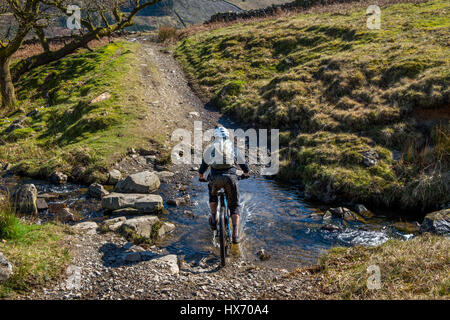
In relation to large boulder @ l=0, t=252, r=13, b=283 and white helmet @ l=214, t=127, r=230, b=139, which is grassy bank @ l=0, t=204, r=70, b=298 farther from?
white helmet @ l=214, t=127, r=230, b=139

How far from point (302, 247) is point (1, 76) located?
25.7 meters

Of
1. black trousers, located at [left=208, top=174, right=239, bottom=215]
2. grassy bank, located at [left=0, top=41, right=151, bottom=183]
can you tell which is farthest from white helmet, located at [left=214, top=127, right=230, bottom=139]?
grassy bank, located at [left=0, top=41, right=151, bottom=183]

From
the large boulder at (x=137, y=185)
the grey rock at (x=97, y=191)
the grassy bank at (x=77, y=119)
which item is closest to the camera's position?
the grey rock at (x=97, y=191)

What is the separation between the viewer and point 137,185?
12539 millimetres

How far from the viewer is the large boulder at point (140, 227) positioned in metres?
9.30

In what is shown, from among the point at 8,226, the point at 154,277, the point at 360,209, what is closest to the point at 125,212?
the point at 8,226

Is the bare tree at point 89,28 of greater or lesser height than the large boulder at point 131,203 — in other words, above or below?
above

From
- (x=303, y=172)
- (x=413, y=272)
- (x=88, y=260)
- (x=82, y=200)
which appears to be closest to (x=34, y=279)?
(x=88, y=260)

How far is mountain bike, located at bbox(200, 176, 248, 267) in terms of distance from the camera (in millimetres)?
7926

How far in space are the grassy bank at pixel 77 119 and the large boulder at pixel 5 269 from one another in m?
7.23

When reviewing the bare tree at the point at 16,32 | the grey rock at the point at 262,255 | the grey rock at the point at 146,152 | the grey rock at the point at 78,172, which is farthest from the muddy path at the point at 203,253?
the bare tree at the point at 16,32

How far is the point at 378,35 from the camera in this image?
22.7m

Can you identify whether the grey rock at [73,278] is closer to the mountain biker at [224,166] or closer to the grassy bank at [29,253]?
the grassy bank at [29,253]
